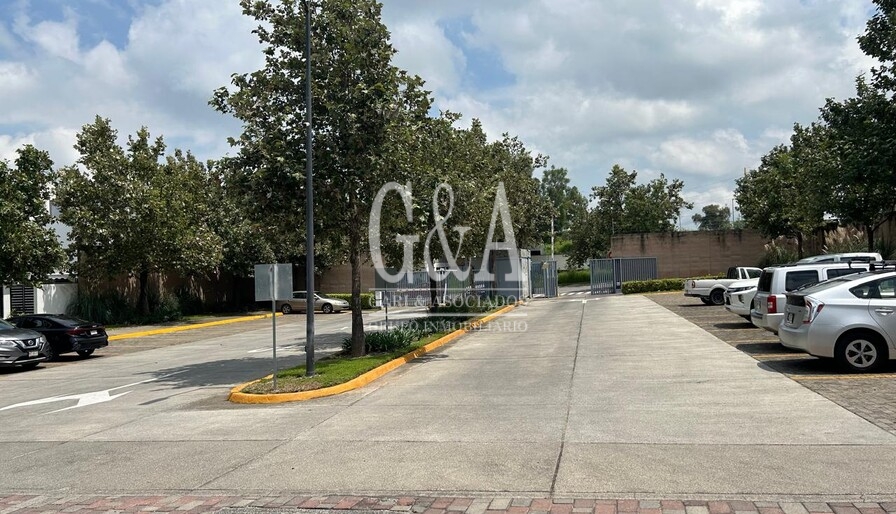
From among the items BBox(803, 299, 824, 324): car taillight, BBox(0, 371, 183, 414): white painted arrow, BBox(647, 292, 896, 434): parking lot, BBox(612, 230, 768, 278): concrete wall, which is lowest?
BBox(0, 371, 183, 414): white painted arrow

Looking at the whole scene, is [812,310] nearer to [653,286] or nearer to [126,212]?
[126,212]

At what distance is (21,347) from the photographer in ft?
60.8

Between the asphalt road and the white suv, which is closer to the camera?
the asphalt road

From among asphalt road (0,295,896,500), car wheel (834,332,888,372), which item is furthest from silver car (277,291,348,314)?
car wheel (834,332,888,372)

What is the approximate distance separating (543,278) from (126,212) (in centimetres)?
2693

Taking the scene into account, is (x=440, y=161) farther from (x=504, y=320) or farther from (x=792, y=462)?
(x=792, y=462)

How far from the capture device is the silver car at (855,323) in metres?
11.3

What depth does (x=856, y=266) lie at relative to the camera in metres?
15.7

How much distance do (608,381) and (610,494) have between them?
6159 mm

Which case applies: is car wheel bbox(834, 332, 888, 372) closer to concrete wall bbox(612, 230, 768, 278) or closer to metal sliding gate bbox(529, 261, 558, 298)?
metal sliding gate bbox(529, 261, 558, 298)

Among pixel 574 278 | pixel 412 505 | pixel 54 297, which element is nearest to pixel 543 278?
pixel 54 297

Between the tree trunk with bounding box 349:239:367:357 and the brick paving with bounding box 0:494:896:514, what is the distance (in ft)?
31.8

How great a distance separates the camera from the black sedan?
69.1 ft

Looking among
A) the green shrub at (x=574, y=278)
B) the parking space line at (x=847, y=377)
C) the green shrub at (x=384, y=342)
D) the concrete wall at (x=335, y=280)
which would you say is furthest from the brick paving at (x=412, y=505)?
the green shrub at (x=574, y=278)
